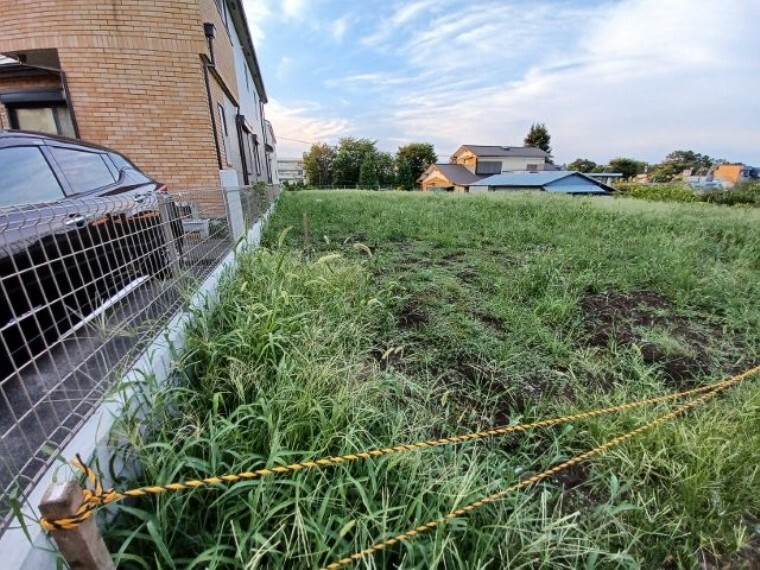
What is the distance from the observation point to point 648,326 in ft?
10.3

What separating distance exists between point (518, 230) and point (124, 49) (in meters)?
7.46

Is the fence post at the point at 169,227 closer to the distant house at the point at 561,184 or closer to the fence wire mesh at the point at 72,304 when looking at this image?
the fence wire mesh at the point at 72,304

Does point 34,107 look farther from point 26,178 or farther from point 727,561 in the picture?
point 727,561

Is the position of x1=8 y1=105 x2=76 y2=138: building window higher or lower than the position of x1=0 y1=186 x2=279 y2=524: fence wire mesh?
higher

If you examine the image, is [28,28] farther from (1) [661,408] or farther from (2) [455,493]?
(1) [661,408]

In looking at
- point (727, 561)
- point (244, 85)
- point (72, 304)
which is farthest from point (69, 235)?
point (244, 85)

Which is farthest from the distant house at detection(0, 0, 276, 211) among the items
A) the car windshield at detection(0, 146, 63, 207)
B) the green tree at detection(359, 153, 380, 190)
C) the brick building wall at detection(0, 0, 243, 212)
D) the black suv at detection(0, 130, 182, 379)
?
the green tree at detection(359, 153, 380, 190)

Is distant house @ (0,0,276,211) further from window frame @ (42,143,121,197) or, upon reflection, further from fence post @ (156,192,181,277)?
fence post @ (156,192,181,277)

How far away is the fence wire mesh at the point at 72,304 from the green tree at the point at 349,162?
152ft

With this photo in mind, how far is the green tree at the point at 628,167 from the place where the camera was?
193ft

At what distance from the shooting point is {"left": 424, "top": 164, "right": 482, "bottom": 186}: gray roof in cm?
4441

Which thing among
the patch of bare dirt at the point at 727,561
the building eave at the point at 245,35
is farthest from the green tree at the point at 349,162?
the patch of bare dirt at the point at 727,561

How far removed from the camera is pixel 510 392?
218 centimetres

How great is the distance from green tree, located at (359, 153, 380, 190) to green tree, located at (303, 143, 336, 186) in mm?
6564
